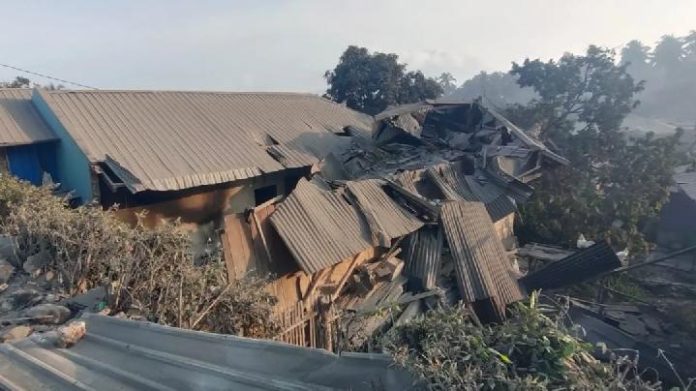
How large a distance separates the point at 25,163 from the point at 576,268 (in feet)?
38.7

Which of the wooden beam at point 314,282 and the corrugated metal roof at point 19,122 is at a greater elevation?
the corrugated metal roof at point 19,122

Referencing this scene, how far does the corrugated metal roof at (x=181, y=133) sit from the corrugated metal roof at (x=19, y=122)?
56cm

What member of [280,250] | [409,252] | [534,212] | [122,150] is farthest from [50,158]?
[534,212]

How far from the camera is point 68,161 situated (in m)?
9.61

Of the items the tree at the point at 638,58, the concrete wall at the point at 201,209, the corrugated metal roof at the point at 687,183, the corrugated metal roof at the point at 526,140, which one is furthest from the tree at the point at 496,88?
the concrete wall at the point at 201,209

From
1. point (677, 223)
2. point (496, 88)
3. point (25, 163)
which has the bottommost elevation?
point (677, 223)

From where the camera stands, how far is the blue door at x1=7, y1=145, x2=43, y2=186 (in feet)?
31.4

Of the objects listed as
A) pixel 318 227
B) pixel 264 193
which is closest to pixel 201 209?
pixel 264 193

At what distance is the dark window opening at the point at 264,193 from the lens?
11.5 metres

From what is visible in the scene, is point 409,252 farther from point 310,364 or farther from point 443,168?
point 310,364

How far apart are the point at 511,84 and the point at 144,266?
7127 cm

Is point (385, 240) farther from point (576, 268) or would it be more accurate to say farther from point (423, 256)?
point (576, 268)

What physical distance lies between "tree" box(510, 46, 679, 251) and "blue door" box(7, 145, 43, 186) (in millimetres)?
12982

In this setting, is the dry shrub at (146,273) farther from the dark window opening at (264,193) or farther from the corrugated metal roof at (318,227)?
the dark window opening at (264,193)
